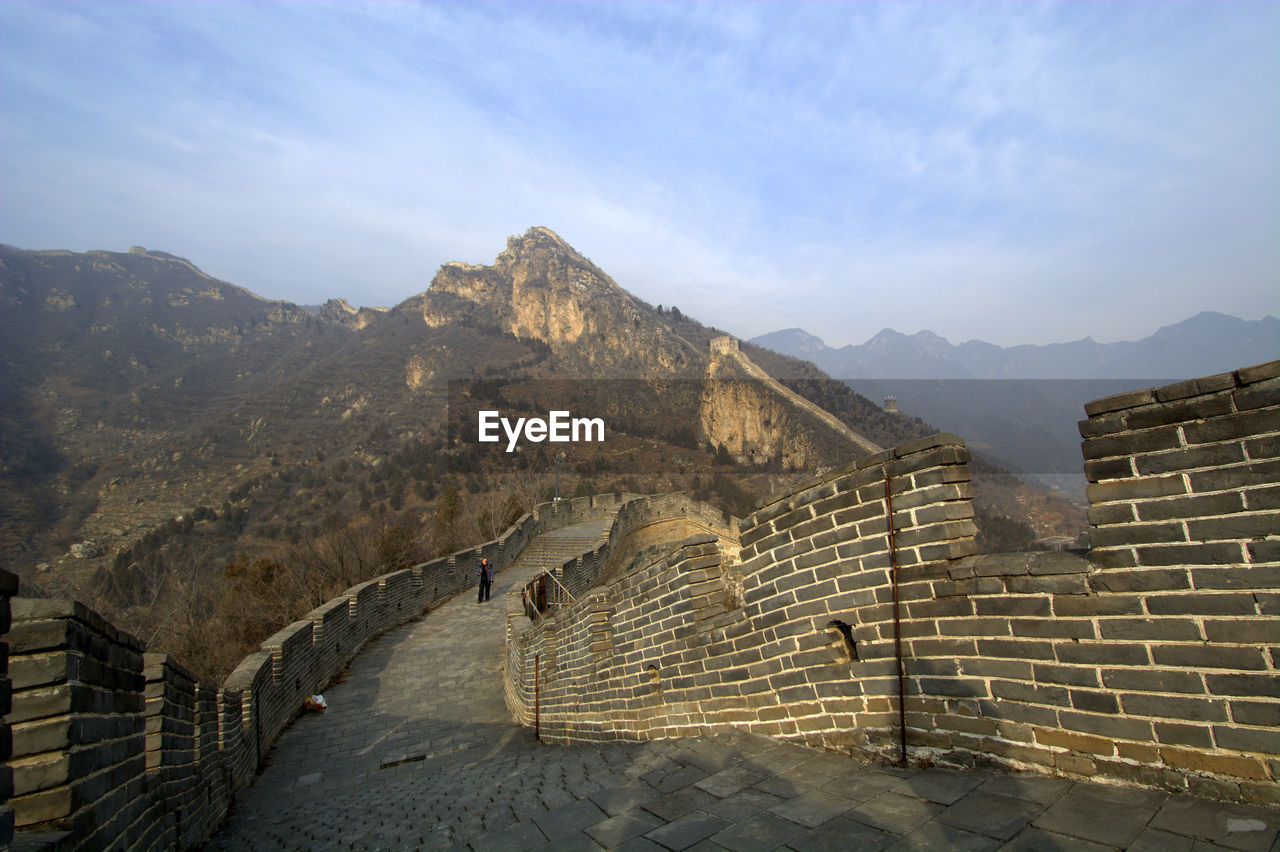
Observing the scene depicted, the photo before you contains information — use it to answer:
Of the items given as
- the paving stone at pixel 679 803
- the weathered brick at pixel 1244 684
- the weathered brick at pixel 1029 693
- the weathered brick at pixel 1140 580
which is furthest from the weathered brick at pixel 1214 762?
the paving stone at pixel 679 803

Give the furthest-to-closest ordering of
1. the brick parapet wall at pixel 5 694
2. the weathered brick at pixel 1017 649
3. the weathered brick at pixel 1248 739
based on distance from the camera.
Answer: the weathered brick at pixel 1017 649
the weathered brick at pixel 1248 739
the brick parapet wall at pixel 5 694

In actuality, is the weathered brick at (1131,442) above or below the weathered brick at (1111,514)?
above

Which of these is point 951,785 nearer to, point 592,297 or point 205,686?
point 205,686

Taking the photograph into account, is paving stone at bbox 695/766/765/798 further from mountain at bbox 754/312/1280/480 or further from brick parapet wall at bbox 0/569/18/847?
mountain at bbox 754/312/1280/480

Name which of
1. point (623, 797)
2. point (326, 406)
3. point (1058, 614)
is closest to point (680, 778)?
point (623, 797)

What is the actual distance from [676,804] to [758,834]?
2.23 ft

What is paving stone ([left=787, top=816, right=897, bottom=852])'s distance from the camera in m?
2.28

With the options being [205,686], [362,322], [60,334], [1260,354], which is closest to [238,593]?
[205,686]

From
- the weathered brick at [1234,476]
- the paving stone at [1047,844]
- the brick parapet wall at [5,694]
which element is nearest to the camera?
the brick parapet wall at [5,694]

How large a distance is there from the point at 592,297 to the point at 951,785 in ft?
352

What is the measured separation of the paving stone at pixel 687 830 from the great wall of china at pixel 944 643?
1007 millimetres

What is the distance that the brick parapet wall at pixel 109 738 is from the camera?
7.04 feet

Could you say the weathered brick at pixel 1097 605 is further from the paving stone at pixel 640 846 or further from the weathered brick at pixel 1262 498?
the paving stone at pixel 640 846

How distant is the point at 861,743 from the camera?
129 inches
